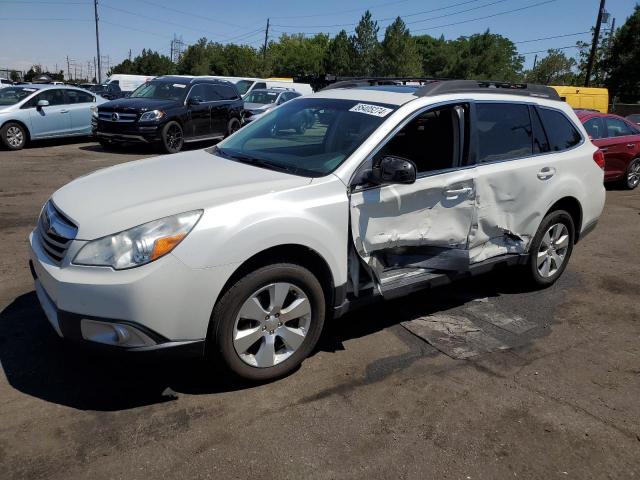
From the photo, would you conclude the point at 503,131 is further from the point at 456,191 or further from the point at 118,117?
the point at 118,117

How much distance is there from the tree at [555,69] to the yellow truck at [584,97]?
4618 centimetres

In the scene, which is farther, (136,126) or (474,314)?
(136,126)

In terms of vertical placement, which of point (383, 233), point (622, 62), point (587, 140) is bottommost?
point (383, 233)

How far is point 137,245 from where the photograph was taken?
2838 millimetres

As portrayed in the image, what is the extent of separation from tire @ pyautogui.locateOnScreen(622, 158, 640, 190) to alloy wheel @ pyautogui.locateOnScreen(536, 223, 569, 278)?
7.52 m

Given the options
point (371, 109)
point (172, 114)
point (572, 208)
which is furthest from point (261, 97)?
point (371, 109)

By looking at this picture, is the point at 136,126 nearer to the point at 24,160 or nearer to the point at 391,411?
the point at 24,160

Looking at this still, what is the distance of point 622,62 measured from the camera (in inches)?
1620

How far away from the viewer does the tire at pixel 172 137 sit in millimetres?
13445

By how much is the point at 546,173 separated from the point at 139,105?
1104 centimetres

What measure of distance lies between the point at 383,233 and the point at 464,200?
836mm

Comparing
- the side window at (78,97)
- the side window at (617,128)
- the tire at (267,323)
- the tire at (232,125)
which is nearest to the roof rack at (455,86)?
the tire at (267,323)

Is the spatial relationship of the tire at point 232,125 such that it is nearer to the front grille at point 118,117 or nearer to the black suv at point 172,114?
the black suv at point 172,114

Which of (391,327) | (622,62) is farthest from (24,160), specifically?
(622,62)
